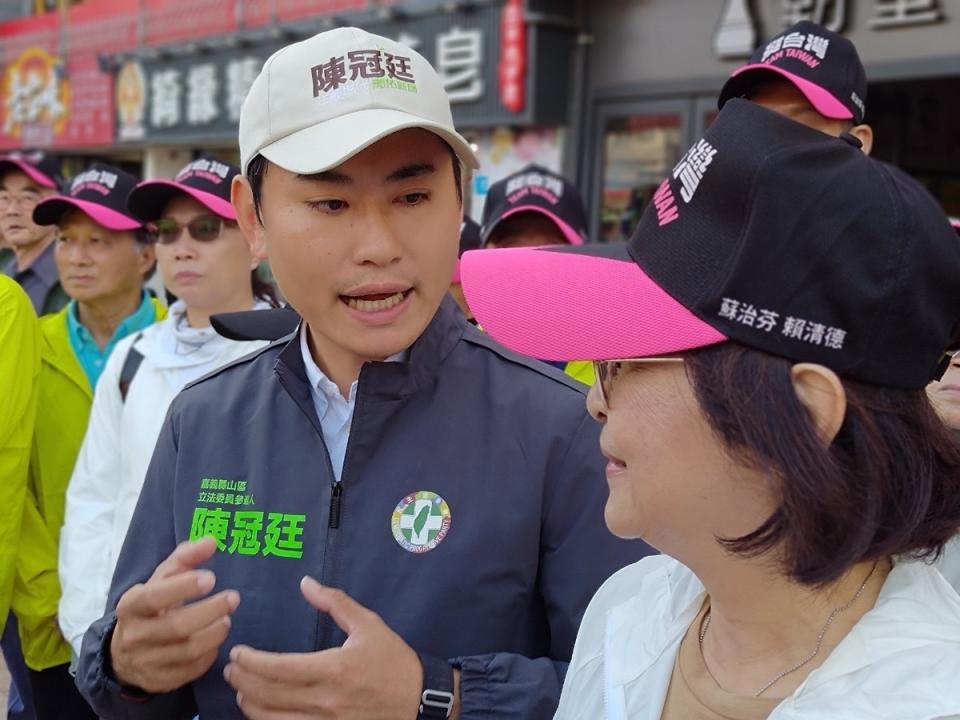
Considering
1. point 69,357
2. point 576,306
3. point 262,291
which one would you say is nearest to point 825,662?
point 576,306

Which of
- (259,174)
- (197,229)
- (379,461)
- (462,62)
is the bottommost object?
(462,62)

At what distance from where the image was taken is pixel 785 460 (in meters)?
1.04

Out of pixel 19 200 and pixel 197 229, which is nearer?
pixel 197 229

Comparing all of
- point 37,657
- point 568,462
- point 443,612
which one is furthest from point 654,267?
point 37,657

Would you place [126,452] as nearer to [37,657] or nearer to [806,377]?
[37,657]

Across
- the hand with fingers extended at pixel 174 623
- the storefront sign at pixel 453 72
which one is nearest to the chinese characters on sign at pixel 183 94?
the storefront sign at pixel 453 72

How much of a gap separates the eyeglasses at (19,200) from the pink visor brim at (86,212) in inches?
44.7

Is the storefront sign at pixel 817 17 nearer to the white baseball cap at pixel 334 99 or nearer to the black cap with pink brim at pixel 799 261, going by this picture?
the white baseball cap at pixel 334 99

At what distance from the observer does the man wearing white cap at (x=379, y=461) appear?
4.82 feet

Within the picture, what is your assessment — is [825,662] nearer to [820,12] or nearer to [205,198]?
[205,198]

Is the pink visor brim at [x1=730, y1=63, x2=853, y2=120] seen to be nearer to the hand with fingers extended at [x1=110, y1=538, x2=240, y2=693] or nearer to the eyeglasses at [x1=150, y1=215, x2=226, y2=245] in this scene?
the eyeglasses at [x1=150, y1=215, x2=226, y2=245]

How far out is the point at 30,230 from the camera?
14.9ft

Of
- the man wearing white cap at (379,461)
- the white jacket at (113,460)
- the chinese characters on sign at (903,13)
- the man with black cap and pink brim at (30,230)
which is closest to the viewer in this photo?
the man wearing white cap at (379,461)

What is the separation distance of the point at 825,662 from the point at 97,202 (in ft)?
10.7
